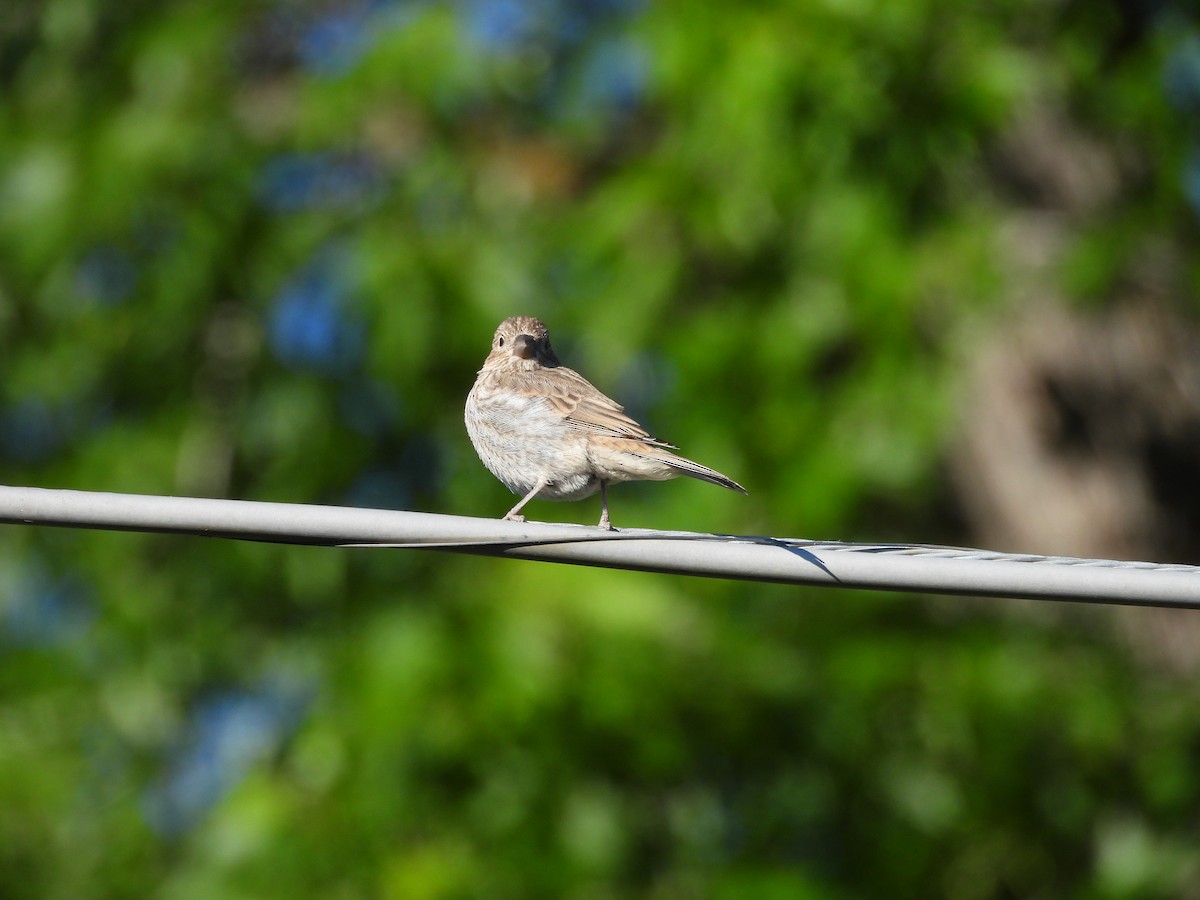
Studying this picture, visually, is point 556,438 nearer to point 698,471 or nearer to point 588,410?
point 588,410

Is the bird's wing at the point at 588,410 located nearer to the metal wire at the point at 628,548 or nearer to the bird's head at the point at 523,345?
the bird's head at the point at 523,345

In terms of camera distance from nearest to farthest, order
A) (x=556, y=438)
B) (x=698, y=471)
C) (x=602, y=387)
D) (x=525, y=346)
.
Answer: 1. (x=698, y=471)
2. (x=556, y=438)
3. (x=525, y=346)
4. (x=602, y=387)

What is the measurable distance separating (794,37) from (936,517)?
12.9 ft

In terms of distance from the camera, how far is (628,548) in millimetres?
3600

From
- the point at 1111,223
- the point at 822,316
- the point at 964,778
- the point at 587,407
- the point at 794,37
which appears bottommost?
the point at 964,778

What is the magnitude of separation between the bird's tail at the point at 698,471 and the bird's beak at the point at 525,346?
1.56m

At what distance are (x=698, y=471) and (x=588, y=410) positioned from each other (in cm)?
118

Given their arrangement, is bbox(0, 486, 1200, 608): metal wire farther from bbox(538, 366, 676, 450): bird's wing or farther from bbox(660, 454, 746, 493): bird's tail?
bbox(538, 366, 676, 450): bird's wing

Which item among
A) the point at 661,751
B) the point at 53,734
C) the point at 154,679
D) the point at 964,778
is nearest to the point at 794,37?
the point at 661,751

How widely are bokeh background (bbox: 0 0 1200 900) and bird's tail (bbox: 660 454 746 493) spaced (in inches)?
108

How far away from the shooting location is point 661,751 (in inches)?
334

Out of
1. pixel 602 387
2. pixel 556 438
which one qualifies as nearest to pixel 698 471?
pixel 556 438

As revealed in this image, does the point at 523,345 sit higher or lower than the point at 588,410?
higher

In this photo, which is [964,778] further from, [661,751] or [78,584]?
[78,584]
